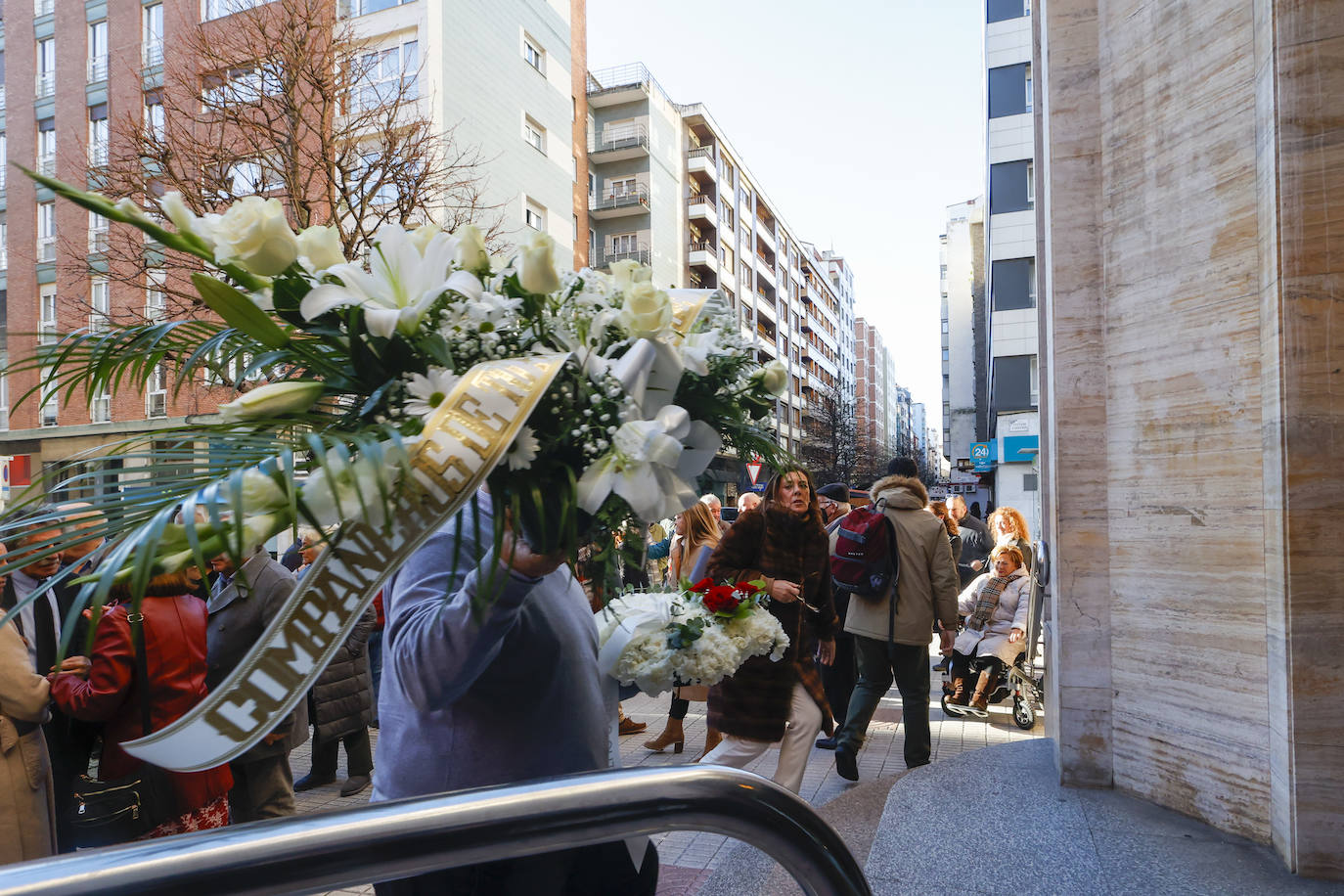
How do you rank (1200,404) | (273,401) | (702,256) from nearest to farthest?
1. (273,401)
2. (1200,404)
3. (702,256)

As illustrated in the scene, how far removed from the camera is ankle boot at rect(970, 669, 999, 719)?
8.12 metres

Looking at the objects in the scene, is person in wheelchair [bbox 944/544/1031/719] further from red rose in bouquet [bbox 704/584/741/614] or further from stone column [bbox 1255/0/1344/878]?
stone column [bbox 1255/0/1344/878]

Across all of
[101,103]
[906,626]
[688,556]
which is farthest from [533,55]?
[906,626]

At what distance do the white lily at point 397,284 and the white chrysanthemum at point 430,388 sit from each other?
0.07 meters

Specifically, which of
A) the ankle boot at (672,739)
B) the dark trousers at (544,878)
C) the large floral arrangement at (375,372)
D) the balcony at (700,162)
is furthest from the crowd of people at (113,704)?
the balcony at (700,162)

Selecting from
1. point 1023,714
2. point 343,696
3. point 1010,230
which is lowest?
point 1023,714

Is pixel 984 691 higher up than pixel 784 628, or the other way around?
pixel 784 628

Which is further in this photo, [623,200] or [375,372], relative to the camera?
[623,200]

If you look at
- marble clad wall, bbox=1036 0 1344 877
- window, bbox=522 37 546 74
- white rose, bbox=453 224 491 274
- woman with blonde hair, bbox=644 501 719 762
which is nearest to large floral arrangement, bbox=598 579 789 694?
white rose, bbox=453 224 491 274

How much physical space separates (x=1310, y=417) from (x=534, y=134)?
3018 centimetres

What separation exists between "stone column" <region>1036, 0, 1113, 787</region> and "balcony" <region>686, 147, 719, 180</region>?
1729 inches

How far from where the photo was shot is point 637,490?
54.4 inches

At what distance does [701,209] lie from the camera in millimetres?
46031

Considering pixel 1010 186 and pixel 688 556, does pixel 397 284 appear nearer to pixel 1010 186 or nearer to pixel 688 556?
pixel 688 556
